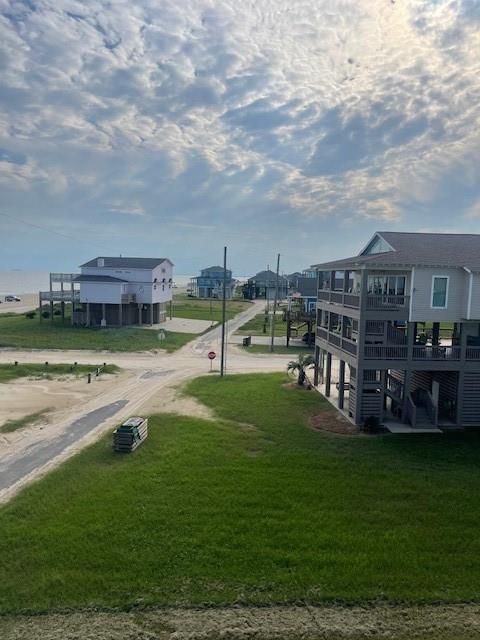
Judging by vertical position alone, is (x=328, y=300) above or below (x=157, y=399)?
above

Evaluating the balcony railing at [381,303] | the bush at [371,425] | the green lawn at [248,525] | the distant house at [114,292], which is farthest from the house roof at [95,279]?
the bush at [371,425]

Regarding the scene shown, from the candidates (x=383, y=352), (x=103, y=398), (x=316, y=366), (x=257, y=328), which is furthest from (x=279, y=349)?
(x=383, y=352)

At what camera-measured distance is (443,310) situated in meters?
21.7

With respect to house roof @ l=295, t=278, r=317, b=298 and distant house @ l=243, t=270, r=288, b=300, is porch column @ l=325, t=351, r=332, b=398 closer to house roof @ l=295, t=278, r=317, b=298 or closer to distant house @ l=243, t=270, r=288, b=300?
house roof @ l=295, t=278, r=317, b=298

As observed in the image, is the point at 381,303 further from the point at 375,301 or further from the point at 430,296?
the point at 430,296

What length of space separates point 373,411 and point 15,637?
17381 millimetres

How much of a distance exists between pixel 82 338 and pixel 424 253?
121ft

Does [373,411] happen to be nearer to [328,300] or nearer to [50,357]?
[328,300]

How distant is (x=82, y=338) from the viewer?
4878 cm

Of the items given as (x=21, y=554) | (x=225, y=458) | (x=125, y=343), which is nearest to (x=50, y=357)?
(x=125, y=343)

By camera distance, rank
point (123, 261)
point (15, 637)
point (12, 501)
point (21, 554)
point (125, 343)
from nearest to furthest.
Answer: point (15, 637) < point (21, 554) < point (12, 501) < point (125, 343) < point (123, 261)

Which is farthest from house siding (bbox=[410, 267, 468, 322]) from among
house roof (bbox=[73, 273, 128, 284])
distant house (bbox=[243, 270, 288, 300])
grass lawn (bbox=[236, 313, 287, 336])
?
distant house (bbox=[243, 270, 288, 300])

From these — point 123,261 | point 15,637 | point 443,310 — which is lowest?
point 15,637

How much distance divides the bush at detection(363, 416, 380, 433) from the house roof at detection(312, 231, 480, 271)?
23.0ft
